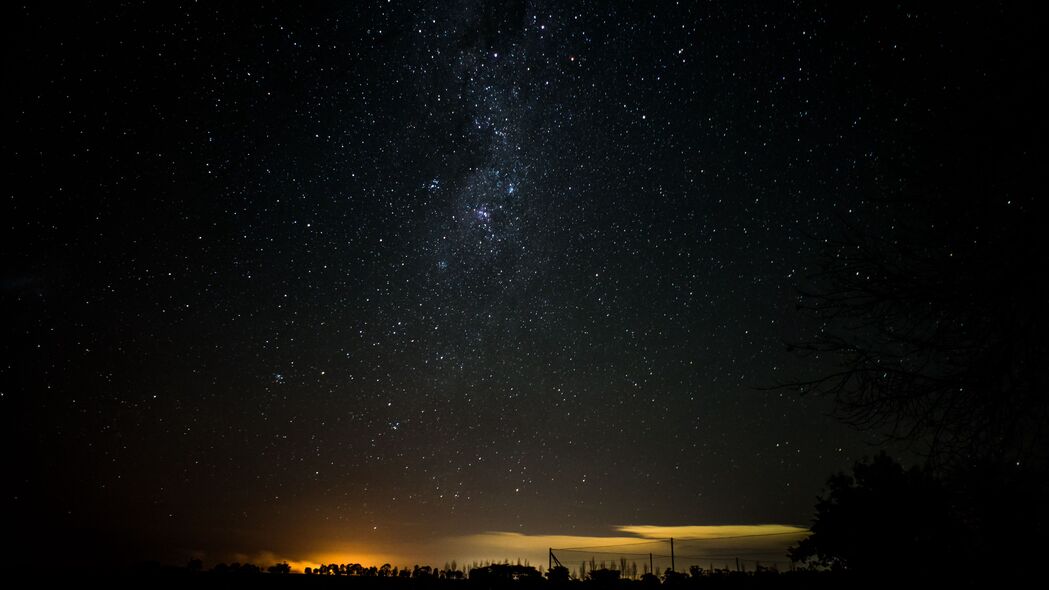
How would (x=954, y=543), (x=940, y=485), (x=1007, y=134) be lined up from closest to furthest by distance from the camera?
(x=1007, y=134) → (x=940, y=485) → (x=954, y=543)

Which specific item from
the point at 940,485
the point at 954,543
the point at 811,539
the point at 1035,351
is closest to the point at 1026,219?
the point at 1035,351

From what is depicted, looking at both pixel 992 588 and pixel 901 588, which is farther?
pixel 901 588

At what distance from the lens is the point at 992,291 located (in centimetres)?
333

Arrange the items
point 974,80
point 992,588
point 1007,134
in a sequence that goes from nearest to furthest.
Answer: point 1007,134, point 974,80, point 992,588

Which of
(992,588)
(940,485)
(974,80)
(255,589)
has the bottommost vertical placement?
(255,589)

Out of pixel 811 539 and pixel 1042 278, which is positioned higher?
pixel 1042 278

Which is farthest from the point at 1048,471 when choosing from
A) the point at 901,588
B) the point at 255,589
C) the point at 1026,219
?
the point at 255,589

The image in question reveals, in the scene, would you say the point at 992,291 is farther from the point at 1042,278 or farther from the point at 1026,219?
the point at 1026,219

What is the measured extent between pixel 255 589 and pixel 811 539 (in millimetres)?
21250

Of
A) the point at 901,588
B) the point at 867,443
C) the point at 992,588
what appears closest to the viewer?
the point at 867,443

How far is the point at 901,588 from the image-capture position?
979 centimetres

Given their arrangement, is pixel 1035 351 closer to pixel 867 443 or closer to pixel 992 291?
pixel 992 291

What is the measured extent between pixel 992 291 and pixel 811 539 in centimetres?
2386

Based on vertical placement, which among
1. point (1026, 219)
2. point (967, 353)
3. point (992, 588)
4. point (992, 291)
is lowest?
point (992, 588)
